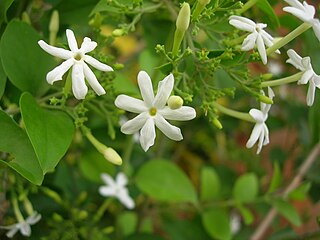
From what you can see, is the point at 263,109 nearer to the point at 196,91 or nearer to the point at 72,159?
the point at 196,91

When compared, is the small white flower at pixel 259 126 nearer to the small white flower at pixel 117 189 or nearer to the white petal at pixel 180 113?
the white petal at pixel 180 113

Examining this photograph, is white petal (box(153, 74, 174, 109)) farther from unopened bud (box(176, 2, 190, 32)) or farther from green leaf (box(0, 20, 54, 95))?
green leaf (box(0, 20, 54, 95))

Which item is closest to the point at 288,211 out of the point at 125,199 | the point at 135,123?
the point at 125,199

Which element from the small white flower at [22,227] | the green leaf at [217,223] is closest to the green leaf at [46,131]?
the small white flower at [22,227]

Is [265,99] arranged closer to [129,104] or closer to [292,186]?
[129,104]

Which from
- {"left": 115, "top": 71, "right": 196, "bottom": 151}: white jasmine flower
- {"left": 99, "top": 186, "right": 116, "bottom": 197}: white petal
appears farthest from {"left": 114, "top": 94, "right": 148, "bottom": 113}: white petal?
{"left": 99, "top": 186, "right": 116, "bottom": 197}: white petal

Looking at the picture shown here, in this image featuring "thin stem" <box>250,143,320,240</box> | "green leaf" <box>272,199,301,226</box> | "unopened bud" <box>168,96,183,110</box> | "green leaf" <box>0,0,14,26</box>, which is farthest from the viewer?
"thin stem" <box>250,143,320,240</box>
